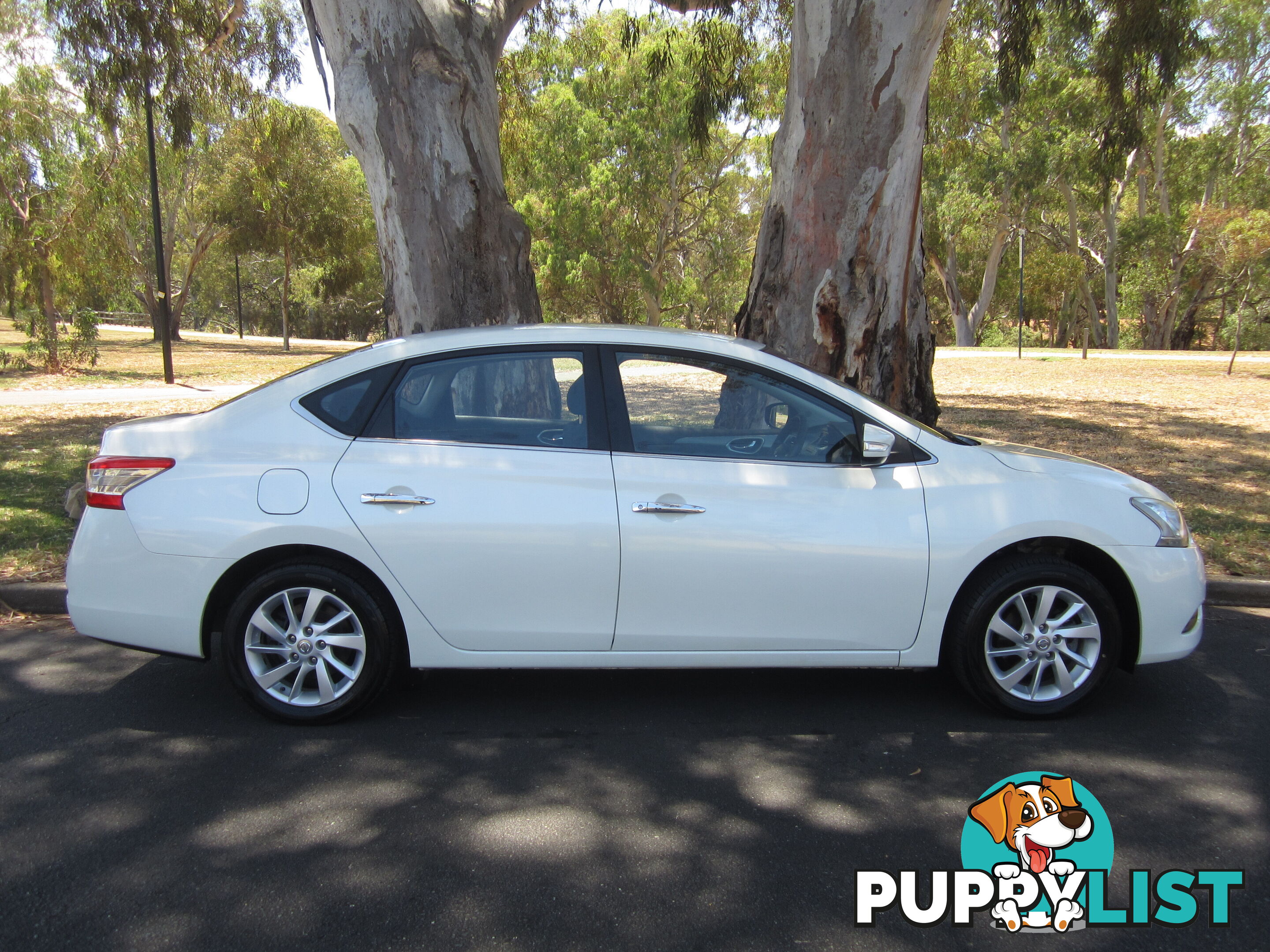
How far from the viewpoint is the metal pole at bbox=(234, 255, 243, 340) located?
1779 inches

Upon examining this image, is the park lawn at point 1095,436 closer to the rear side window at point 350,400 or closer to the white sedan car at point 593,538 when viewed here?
the white sedan car at point 593,538

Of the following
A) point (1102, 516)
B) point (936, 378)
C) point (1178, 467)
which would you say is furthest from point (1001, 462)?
point (936, 378)

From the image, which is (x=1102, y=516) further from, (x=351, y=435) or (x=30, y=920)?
(x=30, y=920)

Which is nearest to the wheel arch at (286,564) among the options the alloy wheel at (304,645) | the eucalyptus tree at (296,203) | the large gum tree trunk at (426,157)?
the alloy wheel at (304,645)

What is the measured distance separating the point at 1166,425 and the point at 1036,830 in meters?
11.2

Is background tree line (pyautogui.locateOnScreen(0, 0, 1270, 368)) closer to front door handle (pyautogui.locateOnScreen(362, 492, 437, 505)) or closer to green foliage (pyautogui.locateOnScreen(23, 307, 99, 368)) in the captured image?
green foliage (pyautogui.locateOnScreen(23, 307, 99, 368))

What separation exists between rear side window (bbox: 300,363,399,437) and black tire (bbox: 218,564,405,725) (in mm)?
599

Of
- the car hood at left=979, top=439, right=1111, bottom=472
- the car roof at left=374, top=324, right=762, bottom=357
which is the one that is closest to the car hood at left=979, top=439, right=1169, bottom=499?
the car hood at left=979, top=439, right=1111, bottom=472

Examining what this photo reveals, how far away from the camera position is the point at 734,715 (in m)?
4.32

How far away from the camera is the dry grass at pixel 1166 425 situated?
7648mm

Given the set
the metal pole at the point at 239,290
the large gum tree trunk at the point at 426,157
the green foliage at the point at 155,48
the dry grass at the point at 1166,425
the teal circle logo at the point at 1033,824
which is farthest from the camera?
the metal pole at the point at 239,290

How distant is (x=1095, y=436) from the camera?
1190 cm

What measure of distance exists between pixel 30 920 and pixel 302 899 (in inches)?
29.5

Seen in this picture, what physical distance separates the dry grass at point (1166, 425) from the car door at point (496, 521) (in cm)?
459
